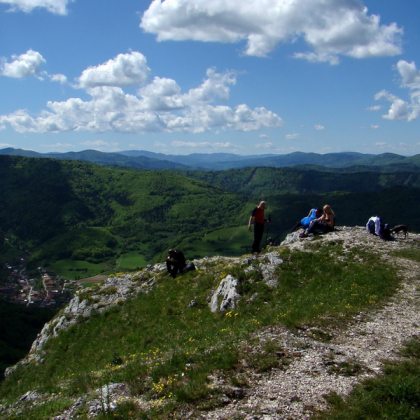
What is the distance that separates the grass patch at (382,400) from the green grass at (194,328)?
243 centimetres

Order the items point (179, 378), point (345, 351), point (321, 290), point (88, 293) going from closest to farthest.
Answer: point (179, 378) < point (345, 351) < point (321, 290) < point (88, 293)

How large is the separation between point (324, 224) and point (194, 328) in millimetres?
15934

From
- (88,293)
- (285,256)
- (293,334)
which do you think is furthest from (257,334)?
(88,293)

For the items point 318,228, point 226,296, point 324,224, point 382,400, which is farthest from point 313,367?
point 324,224

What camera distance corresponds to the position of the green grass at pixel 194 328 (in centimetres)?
956

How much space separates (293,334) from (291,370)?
8.39 feet

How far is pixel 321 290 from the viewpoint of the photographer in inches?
702

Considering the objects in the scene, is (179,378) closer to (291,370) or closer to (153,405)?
(153,405)

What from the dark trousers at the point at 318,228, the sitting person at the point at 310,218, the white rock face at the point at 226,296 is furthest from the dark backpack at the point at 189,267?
the dark trousers at the point at 318,228

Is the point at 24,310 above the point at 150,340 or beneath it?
beneath

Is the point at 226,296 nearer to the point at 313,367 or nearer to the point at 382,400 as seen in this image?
the point at 313,367

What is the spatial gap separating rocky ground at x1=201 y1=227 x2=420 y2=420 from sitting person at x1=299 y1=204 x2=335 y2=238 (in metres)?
11.2

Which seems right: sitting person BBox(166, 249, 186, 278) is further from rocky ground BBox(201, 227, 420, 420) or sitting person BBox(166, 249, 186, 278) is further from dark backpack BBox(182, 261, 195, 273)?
rocky ground BBox(201, 227, 420, 420)

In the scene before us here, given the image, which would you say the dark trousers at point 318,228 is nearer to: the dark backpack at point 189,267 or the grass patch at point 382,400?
the dark backpack at point 189,267
